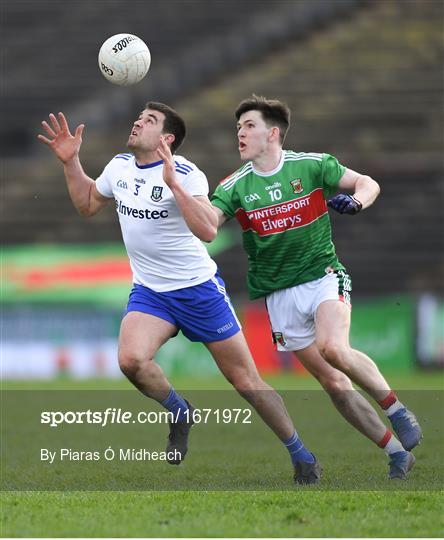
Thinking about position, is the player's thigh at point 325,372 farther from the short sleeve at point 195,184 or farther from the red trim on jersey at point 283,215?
the short sleeve at point 195,184

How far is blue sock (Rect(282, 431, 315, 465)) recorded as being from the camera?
316 inches

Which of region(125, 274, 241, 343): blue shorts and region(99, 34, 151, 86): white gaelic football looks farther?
region(99, 34, 151, 86): white gaelic football

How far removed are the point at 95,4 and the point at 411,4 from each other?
27.4 feet

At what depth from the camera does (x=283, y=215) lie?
322 inches

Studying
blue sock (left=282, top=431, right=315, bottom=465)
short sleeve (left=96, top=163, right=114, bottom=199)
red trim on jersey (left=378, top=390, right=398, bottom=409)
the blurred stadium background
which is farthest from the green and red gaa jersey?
the blurred stadium background

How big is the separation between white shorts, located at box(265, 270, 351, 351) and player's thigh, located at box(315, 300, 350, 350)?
71 mm

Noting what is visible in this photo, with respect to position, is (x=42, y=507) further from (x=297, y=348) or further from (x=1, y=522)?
(x=297, y=348)

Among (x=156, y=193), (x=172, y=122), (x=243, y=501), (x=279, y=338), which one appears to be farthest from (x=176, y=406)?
(x=172, y=122)

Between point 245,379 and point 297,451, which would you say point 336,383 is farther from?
point 245,379

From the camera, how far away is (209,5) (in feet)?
105

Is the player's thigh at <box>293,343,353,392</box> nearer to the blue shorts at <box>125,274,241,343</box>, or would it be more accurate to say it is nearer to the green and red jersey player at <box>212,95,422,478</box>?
the green and red jersey player at <box>212,95,422,478</box>

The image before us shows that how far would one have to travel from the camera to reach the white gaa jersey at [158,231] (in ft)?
26.3

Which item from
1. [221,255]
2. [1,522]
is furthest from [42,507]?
[221,255]

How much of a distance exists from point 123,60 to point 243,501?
3.33m
